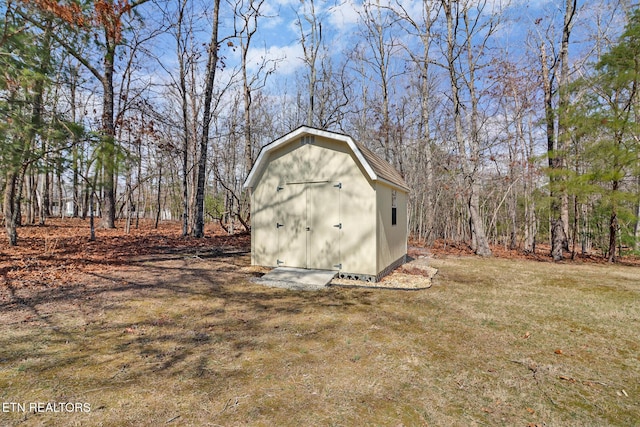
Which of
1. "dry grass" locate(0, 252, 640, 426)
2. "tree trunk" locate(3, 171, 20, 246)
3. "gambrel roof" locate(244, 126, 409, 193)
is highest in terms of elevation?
"gambrel roof" locate(244, 126, 409, 193)

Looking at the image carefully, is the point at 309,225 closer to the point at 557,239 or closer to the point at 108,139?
the point at 108,139

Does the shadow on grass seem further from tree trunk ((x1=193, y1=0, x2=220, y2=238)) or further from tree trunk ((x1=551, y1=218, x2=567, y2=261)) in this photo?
tree trunk ((x1=551, y1=218, x2=567, y2=261))

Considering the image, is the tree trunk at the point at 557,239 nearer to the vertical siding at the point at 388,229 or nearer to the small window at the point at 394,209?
the vertical siding at the point at 388,229

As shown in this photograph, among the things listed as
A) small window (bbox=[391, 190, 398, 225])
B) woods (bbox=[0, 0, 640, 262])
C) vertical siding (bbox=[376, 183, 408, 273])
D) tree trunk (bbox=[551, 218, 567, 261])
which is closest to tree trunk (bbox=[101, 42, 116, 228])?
woods (bbox=[0, 0, 640, 262])

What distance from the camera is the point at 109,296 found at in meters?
5.05

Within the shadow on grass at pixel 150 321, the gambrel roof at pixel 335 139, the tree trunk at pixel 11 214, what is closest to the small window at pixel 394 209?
the gambrel roof at pixel 335 139

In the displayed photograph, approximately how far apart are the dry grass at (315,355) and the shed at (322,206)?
116cm

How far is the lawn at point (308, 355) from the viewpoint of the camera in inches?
92.7

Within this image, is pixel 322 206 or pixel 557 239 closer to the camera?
pixel 322 206

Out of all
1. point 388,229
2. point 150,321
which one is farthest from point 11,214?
point 388,229

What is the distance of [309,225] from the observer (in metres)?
7.20

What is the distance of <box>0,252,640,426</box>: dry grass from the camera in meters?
2.37

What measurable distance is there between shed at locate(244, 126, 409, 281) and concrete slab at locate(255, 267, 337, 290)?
262mm

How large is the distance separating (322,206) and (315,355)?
420cm
